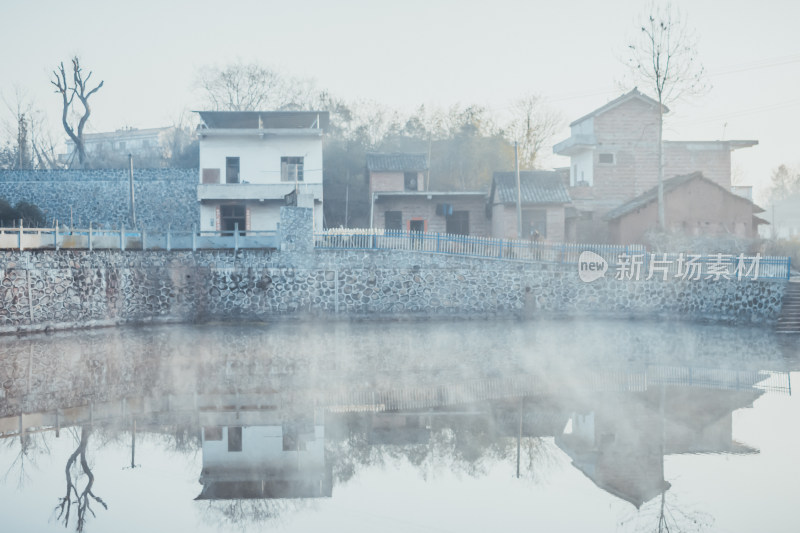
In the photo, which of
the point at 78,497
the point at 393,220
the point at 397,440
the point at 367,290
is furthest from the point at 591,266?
the point at 78,497

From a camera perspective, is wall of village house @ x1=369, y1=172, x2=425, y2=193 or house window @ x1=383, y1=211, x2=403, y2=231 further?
wall of village house @ x1=369, y1=172, x2=425, y2=193

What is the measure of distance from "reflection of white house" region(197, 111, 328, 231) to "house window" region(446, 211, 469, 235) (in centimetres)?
625

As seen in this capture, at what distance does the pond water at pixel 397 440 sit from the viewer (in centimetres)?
788

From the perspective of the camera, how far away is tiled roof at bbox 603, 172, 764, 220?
30516 millimetres

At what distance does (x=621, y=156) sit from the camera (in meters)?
35.8

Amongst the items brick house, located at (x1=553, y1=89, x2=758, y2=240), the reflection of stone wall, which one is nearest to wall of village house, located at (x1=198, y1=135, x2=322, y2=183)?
the reflection of stone wall

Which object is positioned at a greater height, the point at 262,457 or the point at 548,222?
the point at 548,222

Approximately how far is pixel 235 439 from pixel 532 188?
24.0m

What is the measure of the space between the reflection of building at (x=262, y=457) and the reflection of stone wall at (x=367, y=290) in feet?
Answer: 45.2

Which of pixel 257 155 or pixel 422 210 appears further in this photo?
pixel 422 210

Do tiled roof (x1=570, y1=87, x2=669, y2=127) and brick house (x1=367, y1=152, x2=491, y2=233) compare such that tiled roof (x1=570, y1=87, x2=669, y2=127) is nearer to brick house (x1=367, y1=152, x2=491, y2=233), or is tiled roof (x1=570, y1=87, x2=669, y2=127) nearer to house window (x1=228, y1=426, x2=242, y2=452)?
brick house (x1=367, y1=152, x2=491, y2=233)

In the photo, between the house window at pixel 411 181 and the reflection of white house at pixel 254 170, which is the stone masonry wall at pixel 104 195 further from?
the house window at pixel 411 181

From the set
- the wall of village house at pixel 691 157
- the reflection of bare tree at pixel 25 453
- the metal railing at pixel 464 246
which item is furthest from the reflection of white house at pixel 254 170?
the reflection of bare tree at pixel 25 453

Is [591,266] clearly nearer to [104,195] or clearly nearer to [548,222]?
[548,222]
